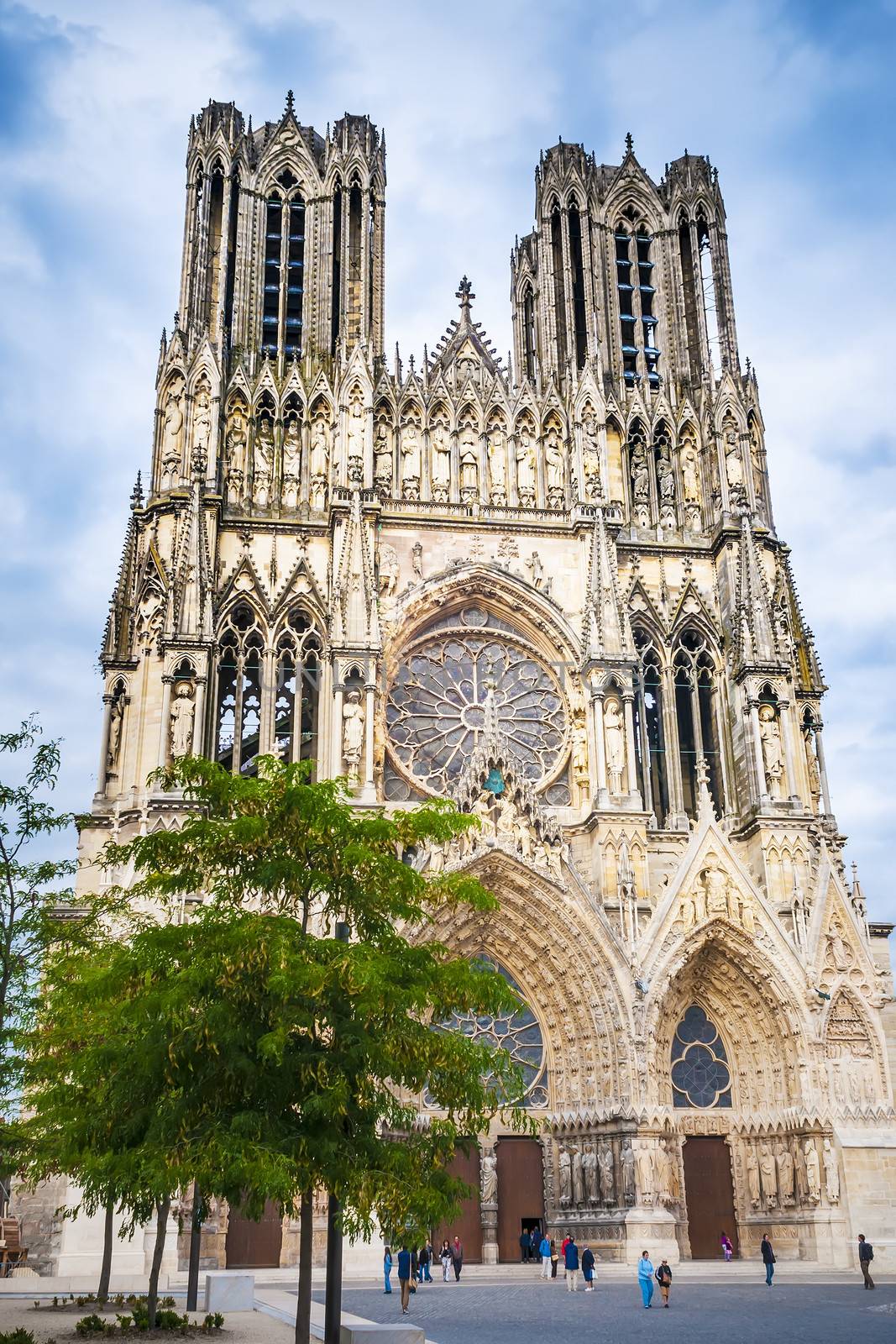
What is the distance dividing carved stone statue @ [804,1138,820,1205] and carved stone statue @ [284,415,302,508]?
18288mm

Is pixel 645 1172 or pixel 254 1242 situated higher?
pixel 645 1172

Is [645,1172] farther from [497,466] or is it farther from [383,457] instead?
[383,457]

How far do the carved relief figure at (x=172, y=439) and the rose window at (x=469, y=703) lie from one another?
7.07 m

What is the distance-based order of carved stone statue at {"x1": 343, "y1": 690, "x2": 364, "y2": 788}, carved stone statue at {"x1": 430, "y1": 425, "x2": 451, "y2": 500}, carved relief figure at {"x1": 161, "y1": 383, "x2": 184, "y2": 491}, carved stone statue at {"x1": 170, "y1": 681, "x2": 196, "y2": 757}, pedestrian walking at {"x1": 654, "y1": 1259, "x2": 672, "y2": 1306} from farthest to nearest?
carved stone statue at {"x1": 430, "y1": 425, "x2": 451, "y2": 500} < carved relief figure at {"x1": 161, "y1": 383, "x2": 184, "y2": 491} < carved stone statue at {"x1": 343, "y1": 690, "x2": 364, "y2": 788} < carved stone statue at {"x1": 170, "y1": 681, "x2": 196, "y2": 757} < pedestrian walking at {"x1": 654, "y1": 1259, "x2": 672, "y2": 1306}

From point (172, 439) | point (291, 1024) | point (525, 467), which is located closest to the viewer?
point (291, 1024)

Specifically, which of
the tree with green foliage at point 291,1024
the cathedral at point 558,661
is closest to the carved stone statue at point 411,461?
the cathedral at point 558,661

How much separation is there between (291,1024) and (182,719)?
53.5ft

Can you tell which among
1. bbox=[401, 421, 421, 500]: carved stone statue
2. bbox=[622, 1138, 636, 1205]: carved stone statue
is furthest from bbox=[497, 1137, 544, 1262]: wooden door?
bbox=[401, 421, 421, 500]: carved stone statue

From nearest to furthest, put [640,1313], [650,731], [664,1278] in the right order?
1. [640,1313]
2. [664,1278]
3. [650,731]

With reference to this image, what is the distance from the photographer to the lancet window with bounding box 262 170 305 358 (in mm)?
35312

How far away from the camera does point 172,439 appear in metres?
32.4

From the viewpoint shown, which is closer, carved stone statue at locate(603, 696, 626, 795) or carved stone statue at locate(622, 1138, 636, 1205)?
carved stone statue at locate(622, 1138, 636, 1205)

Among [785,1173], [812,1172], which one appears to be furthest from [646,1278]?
[785,1173]

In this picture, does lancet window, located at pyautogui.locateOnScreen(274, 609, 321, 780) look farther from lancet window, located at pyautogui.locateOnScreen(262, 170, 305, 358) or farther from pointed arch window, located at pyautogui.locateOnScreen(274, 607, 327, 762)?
lancet window, located at pyautogui.locateOnScreen(262, 170, 305, 358)
